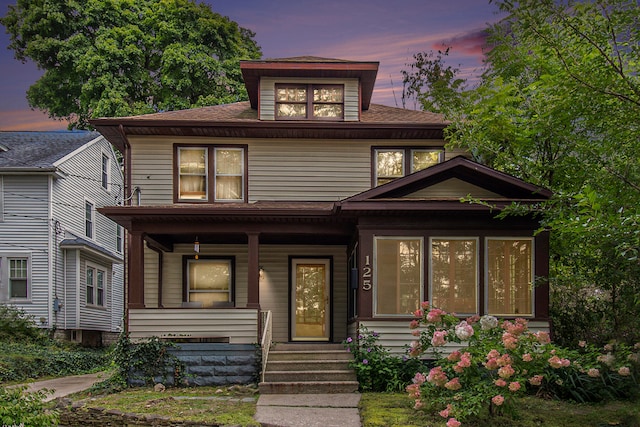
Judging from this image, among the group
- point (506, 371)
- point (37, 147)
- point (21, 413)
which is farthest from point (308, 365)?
point (37, 147)

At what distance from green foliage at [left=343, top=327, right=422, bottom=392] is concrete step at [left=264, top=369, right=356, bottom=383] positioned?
0.71 feet

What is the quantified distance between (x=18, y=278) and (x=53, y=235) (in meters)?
1.70

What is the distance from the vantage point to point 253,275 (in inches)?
479

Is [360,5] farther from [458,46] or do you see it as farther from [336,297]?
[336,297]

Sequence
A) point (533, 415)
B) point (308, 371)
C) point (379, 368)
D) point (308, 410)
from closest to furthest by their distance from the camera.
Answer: point (533, 415), point (308, 410), point (379, 368), point (308, 371)

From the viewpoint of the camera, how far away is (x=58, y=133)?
2320cm

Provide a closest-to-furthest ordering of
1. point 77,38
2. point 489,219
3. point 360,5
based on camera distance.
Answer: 1. point 489,219
2. point 360,5
3. point 77,38

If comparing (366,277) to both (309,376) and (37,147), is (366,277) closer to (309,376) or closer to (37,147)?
(309,376)

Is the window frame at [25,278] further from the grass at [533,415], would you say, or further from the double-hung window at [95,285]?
the grass at [533,415]

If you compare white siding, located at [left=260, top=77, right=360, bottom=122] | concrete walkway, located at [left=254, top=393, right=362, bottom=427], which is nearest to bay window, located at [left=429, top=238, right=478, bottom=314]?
concrete walkway, located at [left=254, top=393, right=362, bottom=427]

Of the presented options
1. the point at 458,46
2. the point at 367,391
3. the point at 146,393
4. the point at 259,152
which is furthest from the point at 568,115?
the point at 458,46

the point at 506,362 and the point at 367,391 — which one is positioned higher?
the point at 506,362

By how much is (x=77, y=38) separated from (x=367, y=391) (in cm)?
2207

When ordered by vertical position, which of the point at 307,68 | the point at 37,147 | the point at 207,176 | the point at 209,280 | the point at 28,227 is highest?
the point at 307,68
